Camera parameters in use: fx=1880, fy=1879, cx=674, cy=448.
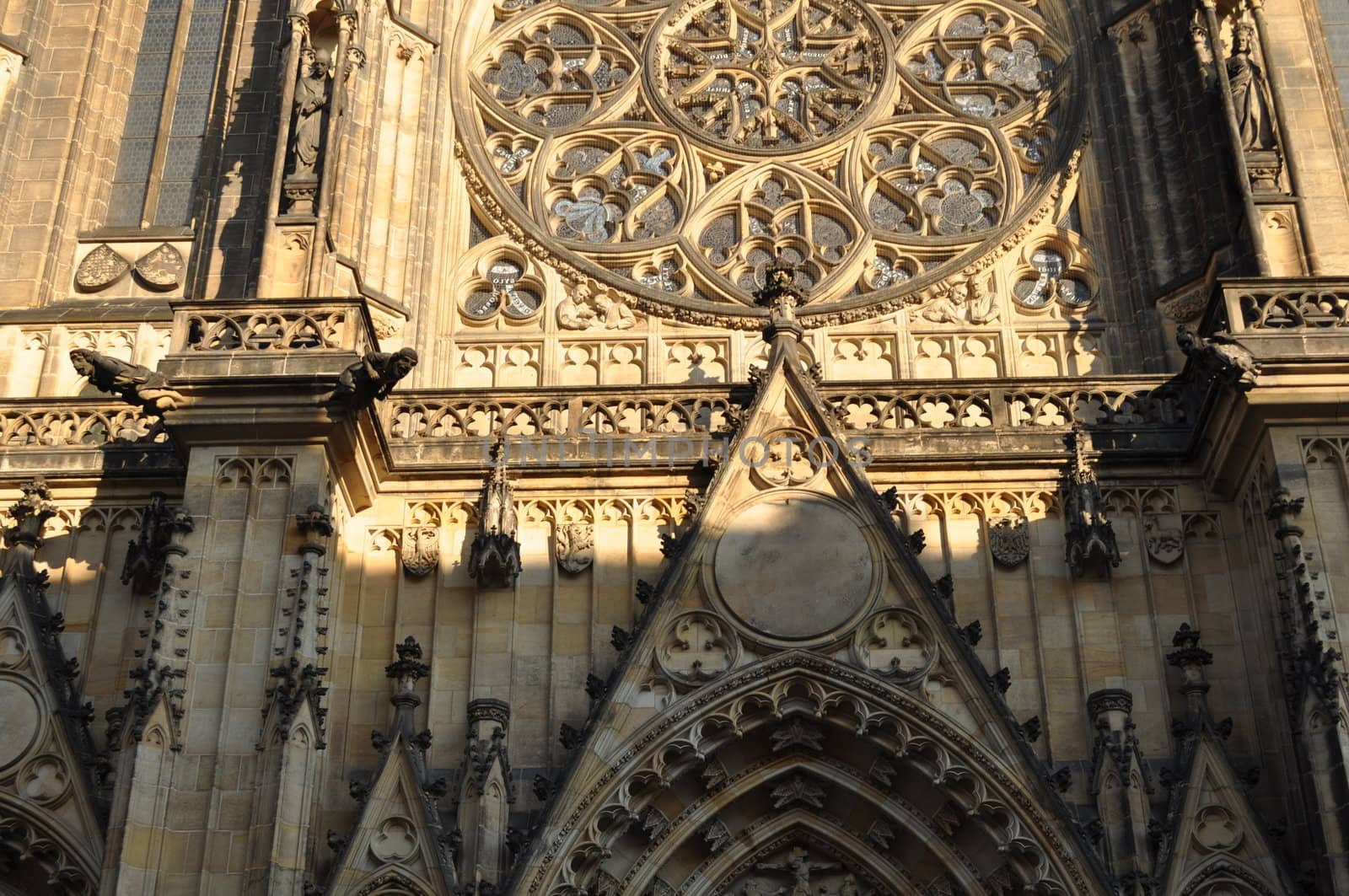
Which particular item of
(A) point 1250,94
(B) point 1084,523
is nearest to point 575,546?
(B) point 1084,523

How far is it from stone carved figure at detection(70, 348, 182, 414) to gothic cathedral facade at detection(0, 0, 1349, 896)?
A: 0.07 meters

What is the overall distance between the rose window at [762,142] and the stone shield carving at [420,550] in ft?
11.0

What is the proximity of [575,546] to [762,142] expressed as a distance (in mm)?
5631

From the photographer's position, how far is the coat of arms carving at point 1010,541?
1490 cm

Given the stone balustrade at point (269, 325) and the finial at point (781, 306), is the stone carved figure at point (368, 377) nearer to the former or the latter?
the stone balustrade at point (269, 325)

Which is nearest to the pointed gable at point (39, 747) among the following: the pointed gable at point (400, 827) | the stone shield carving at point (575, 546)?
the pointed gable at point (400, 827)

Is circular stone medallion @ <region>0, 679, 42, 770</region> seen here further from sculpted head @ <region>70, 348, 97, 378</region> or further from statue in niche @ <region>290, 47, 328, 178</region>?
statue in niche @ <region>290, 47, 328, 178</region>

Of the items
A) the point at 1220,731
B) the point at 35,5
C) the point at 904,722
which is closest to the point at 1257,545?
the point at 1220,731

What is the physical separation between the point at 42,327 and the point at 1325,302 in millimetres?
11202

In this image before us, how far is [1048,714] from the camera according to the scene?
14203 mm

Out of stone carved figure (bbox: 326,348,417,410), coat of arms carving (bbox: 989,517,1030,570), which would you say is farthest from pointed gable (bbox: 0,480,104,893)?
coat of arms carving (bbox: 989,517,1030,570)

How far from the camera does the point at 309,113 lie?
1675 centimetres

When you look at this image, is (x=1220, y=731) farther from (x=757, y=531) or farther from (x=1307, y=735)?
(x=757, y=531)

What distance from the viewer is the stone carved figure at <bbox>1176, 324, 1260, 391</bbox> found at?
14.1 metres
